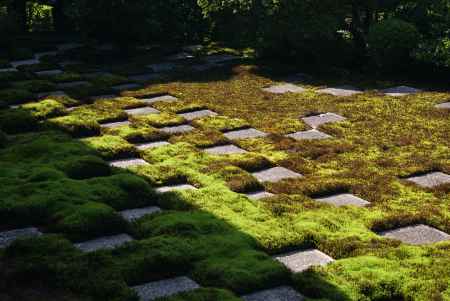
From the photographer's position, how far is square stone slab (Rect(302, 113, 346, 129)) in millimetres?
10617

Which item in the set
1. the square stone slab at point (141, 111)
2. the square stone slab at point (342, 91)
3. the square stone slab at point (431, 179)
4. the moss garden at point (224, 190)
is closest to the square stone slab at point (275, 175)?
the moss garden at point (224, 190)

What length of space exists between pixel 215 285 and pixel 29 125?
5.75 metres

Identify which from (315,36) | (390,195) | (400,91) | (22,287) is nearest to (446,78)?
(400,91)

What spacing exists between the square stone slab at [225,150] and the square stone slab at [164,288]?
12.1ft

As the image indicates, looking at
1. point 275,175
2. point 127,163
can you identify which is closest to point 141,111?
point 127,163

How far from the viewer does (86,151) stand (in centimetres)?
896

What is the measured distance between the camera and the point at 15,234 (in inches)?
255

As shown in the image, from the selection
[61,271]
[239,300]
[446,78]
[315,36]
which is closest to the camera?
[239,300]

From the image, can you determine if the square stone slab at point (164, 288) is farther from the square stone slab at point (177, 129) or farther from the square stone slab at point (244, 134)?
the square stone slab at point (177, 129)

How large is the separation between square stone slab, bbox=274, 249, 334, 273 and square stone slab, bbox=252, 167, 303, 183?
1946 mm

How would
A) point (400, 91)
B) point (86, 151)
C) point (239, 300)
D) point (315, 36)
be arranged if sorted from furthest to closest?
point (315, 36) → point (400, 91) → point (86, 151) → point (239, 300)

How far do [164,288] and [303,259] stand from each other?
1279mm

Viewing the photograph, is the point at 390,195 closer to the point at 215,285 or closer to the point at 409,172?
the point at 409,172

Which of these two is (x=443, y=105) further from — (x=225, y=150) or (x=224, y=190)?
(x=224, y=190)
